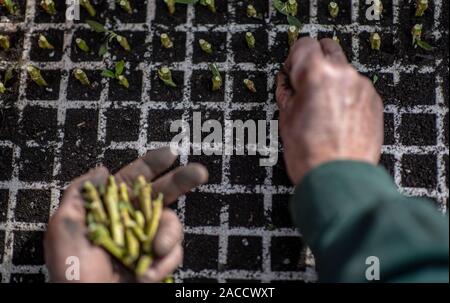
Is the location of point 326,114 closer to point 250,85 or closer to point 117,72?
point 250,85

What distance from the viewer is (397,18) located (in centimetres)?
254

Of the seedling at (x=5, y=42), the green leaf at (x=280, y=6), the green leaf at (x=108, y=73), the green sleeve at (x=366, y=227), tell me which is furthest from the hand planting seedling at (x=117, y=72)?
the green sleeve at (x=366, y=227)

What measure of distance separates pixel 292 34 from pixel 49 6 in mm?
1054

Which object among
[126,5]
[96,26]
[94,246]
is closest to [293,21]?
[126,5]

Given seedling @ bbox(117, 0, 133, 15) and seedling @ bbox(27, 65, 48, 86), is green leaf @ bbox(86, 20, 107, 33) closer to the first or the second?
seedling @ bbox(117, 0, 133, 15)

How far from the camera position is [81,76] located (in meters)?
2.51

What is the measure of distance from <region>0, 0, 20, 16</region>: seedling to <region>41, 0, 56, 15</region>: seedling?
133mm

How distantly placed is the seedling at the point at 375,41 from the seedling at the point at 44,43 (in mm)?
1364

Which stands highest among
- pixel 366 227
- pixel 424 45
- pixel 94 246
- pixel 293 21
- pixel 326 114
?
pixel 293 21

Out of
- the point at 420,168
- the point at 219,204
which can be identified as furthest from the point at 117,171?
the point at 420,168

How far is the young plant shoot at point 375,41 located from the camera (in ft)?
7.99

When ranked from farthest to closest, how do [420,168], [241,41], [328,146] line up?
[241,41] → [420,168] → [328,146]
